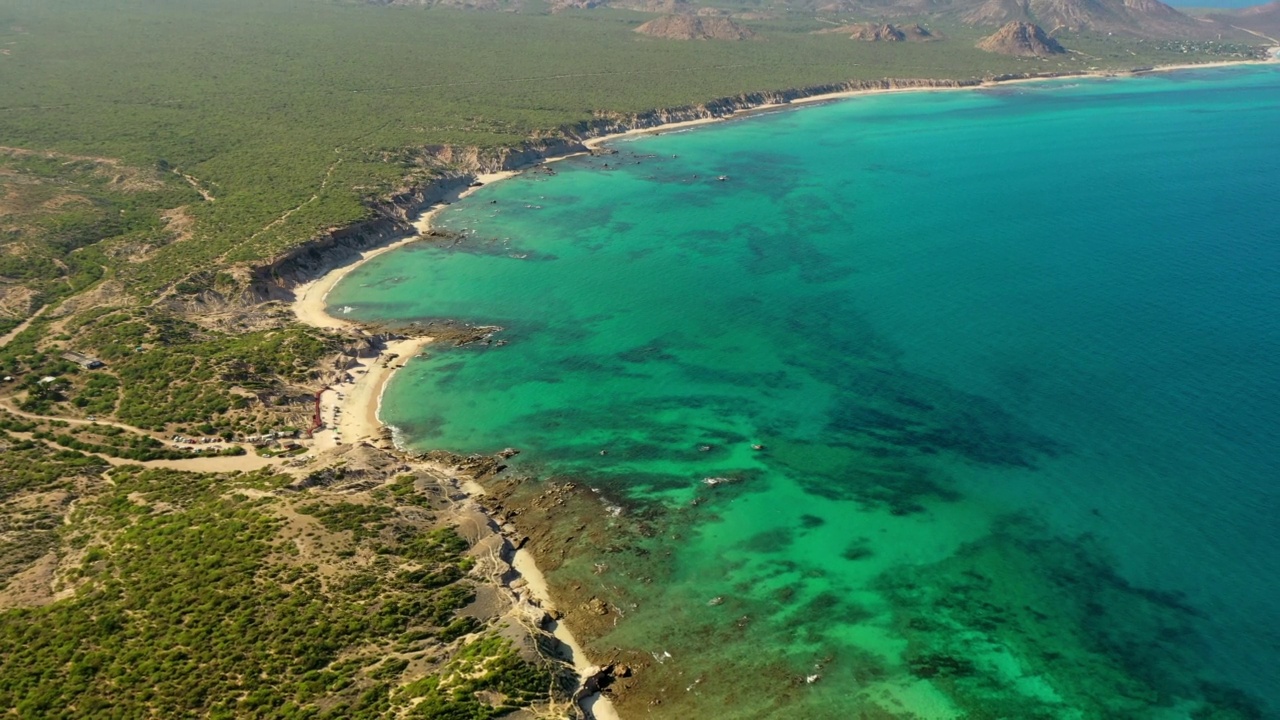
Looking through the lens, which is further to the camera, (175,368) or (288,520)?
(175,368)

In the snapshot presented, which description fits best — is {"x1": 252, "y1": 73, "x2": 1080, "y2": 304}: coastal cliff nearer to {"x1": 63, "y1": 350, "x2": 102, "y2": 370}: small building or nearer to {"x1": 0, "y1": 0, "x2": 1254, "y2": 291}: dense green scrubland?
{"x1": 0, "y1": 0, "x2": 1254, "y2": 291}: dense green scrubland

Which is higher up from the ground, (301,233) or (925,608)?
(301,233)

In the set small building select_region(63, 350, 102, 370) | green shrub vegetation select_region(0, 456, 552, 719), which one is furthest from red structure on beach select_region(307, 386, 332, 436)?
small building select_region(63, 350, 102, 370)

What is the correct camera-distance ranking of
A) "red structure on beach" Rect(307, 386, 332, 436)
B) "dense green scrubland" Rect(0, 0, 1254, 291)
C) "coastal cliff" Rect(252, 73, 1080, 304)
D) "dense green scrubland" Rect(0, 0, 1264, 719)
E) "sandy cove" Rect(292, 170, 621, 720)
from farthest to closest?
"dense green scrubland" Rect(0, 0, 1254, 291) < "coastal cliff" Rect(252, 73, 1080, 304) < "red structure on beach" Rect(307, 386, 332, 436) < "sandy cove" Rect(292, 170, 621, 720) < "dense green scrubland" Rect(0, 0, 1264, 719)

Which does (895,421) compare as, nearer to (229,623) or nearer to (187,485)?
(229,623)

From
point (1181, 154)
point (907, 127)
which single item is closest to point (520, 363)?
point (907, 127)

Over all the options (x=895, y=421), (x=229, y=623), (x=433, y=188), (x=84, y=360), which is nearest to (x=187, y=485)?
(x=229, y=623)

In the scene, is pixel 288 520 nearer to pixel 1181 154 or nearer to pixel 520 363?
pixel 520 363
